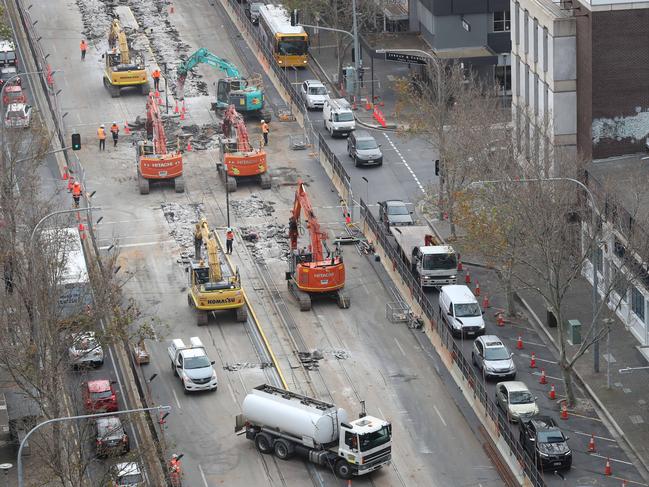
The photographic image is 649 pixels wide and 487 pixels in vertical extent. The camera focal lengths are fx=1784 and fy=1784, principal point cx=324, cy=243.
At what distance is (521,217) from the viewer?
8388 centimetres

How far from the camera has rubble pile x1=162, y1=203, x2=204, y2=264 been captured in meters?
102

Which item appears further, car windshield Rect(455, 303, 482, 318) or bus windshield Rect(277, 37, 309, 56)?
bus windshield Rect(277, 37, 309, 56)

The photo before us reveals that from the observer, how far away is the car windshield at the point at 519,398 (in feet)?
263

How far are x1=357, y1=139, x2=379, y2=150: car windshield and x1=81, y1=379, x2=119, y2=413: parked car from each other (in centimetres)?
3527

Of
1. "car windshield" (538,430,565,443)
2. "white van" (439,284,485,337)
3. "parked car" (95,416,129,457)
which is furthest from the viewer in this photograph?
"white van" (439,284,485,337)

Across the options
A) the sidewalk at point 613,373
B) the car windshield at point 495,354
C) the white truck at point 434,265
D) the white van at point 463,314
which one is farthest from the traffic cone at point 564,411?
the white truck at point 434,265

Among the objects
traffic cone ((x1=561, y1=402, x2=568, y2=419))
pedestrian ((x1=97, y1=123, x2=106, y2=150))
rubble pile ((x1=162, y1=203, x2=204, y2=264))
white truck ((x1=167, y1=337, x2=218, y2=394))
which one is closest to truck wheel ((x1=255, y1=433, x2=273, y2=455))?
white truck ((x1=167, y1=337, x2=218, y2=394))

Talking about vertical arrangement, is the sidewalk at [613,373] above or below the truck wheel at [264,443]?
below

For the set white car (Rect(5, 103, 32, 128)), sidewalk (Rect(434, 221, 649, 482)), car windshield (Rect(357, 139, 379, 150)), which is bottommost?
sidewalk (Rect(434, 221, 649, 482))

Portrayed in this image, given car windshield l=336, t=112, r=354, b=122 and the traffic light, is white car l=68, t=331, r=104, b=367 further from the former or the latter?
car windshield l=336, t=112, r=354, b=122

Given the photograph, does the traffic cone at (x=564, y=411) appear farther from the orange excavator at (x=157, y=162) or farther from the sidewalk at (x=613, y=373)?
the orange excavator at (x=157, y=162)

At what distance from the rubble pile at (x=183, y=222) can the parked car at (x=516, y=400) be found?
25.9 metres

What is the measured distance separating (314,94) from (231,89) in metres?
5.92

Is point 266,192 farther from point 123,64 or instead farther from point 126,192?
point 123,64
